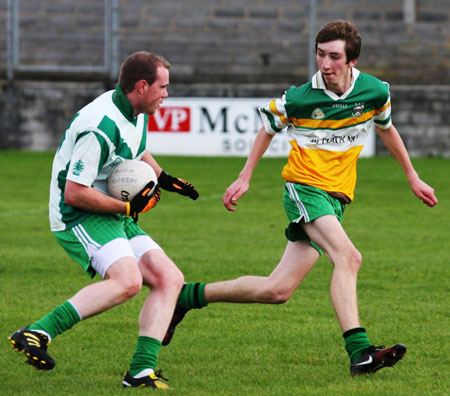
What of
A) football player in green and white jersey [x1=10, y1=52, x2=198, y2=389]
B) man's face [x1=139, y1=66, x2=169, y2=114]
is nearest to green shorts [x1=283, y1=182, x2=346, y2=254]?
football player in green and white jersey [x1=10, y1=52, x2=198, y2=389]

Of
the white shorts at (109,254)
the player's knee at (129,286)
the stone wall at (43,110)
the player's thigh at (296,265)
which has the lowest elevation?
the stone wall at (43,110)

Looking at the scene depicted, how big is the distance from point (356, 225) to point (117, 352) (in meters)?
6.19

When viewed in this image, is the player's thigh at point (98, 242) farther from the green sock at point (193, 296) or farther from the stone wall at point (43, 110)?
the stone wall at point (43, 110)

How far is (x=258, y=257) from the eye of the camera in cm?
923

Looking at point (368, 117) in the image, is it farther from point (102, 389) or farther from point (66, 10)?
point (66, 10)

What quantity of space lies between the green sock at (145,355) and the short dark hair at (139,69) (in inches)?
48.8

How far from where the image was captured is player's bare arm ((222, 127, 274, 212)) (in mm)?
5418

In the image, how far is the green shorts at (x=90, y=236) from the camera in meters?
4.81

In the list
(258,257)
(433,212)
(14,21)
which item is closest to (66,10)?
(14,21)

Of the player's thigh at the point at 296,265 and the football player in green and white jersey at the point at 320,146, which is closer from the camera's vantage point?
the football player in green and white jersey at the point at 320,146

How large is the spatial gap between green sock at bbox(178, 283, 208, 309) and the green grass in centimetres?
26

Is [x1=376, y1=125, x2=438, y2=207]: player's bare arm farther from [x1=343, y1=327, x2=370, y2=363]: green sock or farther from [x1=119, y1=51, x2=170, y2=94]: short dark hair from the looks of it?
[x1=119, y1=51, x2=170, y2=94]: short dark hair

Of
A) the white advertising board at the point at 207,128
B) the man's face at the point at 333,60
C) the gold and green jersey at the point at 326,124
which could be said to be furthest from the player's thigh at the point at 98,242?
the white advertising board at the point at 207,128

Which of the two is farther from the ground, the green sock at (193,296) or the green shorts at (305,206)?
the green shorts at (305,206)
